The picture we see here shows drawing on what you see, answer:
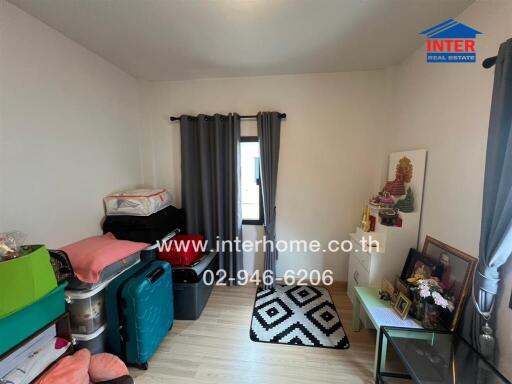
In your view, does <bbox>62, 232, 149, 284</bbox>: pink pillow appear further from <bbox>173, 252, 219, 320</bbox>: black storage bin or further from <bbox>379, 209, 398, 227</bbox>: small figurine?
<bbox>379, 209, 398, 227</bbox>: small figurine

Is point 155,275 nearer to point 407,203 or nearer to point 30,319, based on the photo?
point 30,319

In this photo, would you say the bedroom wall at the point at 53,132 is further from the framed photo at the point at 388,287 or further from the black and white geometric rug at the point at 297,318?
the framed photo at the point at 388,287

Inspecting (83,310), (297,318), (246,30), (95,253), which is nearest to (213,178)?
(95,253)

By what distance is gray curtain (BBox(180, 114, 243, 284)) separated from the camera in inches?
93.2

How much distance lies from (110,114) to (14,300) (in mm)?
1681

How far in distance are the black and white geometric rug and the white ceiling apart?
239cm

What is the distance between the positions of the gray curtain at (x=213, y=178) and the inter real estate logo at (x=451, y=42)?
5.62 ft

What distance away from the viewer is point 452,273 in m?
1.40

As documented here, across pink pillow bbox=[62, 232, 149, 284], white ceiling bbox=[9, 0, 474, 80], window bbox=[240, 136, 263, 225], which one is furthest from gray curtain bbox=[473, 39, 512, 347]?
pink pillow bbox=[62, 232, 149, 284]

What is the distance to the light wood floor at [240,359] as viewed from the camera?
146 cm

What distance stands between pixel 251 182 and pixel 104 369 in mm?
1932

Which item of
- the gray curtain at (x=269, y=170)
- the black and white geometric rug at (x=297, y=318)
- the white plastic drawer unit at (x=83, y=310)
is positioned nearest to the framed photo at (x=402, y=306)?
the black and white geometric rug at (x=297, y=318)

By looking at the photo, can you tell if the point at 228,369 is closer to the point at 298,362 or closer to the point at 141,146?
the point at 298,362

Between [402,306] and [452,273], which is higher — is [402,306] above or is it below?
below
